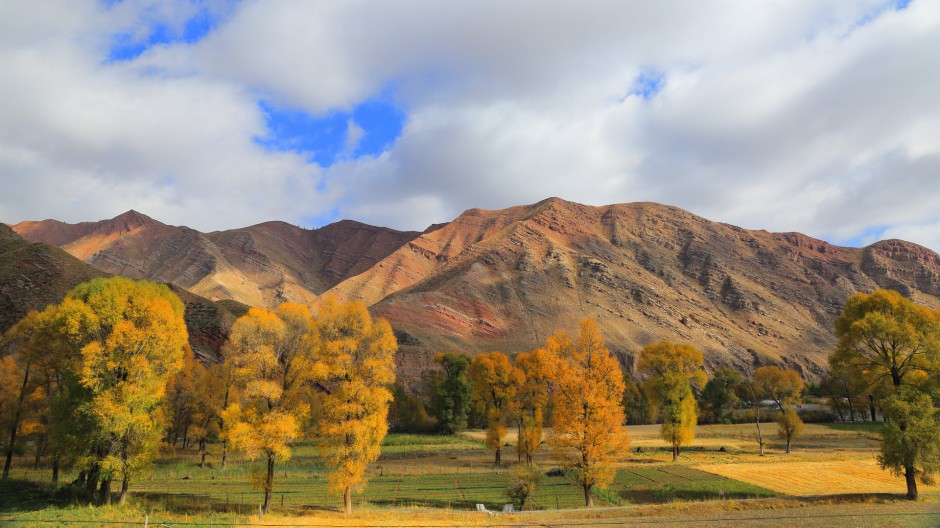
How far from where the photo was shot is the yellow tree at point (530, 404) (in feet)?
174

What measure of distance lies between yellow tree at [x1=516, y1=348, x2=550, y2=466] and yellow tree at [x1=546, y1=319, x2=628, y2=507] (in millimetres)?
13836

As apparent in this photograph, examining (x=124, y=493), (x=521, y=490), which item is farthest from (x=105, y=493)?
(x=521, y=490)

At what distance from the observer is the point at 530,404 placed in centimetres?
5931

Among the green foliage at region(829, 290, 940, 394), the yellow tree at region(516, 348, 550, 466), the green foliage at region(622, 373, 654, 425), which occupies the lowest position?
the green foliage at region(622, 373, 654, 425)

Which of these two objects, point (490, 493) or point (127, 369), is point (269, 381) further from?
point (490, 493)

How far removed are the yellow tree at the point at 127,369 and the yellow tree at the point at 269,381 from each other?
5687 millimetres

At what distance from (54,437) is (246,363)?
46.5 ft

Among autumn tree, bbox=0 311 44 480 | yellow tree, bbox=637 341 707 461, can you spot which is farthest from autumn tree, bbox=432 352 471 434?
autumn tree, bbox=0 311 44 480

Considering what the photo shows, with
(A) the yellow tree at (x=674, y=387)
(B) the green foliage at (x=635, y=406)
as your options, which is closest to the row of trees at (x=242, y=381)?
(A) the yellow tree at (x=674, y=387)

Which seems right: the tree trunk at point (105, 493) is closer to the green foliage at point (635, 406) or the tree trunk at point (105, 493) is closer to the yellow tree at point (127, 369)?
the yellow tree at point (127, 369)

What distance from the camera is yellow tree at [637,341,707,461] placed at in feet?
194

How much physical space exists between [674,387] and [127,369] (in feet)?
183

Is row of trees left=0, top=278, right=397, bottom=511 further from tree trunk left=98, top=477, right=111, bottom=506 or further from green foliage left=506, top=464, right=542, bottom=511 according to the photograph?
green foliage left=506, top=464, right=542, bottom=511

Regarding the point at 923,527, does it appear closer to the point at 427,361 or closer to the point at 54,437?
the point at 54,437
